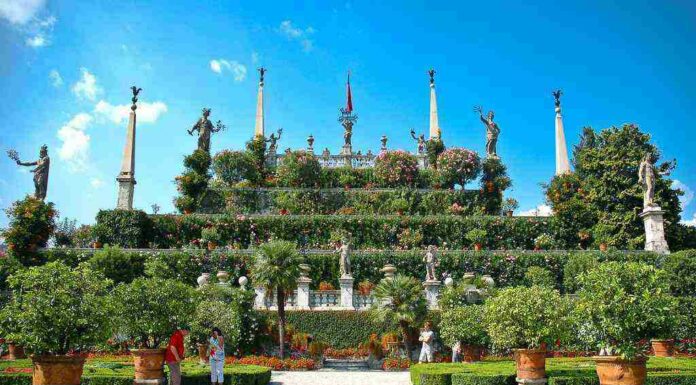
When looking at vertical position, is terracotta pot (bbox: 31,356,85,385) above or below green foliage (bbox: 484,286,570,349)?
below

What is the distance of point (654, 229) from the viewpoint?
32156mm

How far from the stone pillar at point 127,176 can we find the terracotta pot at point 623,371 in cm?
3200

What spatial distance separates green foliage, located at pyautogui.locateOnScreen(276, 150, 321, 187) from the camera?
43.2 m

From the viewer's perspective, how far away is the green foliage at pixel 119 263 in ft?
93.2

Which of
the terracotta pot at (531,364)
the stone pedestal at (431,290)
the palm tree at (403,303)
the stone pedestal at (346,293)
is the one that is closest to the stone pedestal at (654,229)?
the stone pedestal at (431,290)

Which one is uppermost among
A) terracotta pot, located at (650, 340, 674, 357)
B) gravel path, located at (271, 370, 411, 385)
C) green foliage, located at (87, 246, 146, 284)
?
green foliage, located at (87, 246, 146, 284)

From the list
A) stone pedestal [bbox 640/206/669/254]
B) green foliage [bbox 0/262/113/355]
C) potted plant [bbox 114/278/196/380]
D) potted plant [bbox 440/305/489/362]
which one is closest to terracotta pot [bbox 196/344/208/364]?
potted plant [bbox 114/278/196/380]

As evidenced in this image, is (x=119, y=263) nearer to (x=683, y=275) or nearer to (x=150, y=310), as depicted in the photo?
(x=150, y=310)

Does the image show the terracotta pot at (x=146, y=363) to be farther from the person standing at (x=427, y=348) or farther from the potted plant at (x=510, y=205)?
the potted plant at (x=510, y=205)

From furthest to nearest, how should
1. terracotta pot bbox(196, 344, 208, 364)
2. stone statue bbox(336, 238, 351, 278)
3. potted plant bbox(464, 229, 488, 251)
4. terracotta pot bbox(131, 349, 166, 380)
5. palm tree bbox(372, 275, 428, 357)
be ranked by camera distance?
potted plant bbox(464, 229, 488, 251) < stone statue bbox(336, 238, 351, 278) < palm tree bbox(372, 275, 428, 357) < terracotta pot bbox(196, 344, 208, 364) < terracotta pot bbox(131, 349, 166, 380)

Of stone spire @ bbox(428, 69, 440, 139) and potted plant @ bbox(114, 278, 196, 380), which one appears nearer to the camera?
potted plant @ bbox(114, 278, 196, 380)

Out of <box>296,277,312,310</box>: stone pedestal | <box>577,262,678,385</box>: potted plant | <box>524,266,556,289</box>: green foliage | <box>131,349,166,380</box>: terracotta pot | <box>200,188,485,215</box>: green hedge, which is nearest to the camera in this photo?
<box>577,262,678,385</box>: potted plant

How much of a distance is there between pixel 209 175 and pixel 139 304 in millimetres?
29956

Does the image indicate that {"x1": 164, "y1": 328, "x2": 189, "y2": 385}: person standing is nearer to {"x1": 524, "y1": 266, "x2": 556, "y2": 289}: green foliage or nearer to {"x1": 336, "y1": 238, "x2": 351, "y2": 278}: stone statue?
{"x1": 336, "y1": 238, "x2": 351, "y2": 278}: stone statue
